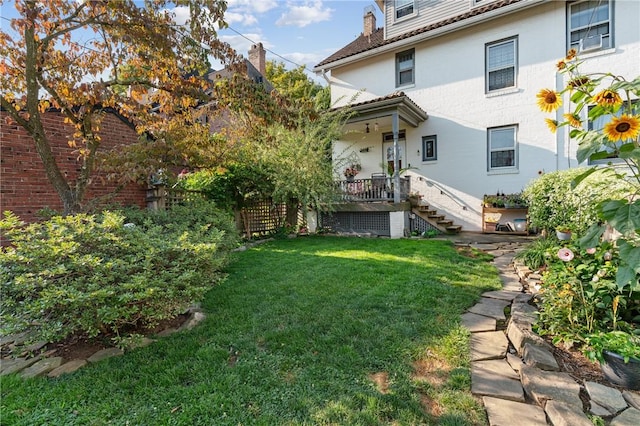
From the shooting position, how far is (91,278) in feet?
7.99

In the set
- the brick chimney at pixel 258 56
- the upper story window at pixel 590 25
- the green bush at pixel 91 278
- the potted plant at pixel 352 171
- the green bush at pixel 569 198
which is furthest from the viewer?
the brick chimney at pixel 258 56

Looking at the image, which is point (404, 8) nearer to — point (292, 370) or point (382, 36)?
point (382, 36)

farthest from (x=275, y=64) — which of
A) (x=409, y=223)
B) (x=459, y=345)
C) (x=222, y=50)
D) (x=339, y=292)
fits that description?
(x=459, y=345)

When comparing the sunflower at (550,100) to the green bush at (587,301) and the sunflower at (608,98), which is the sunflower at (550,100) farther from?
the green bush at (587,301)

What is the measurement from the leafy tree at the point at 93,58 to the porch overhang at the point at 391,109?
5.29 meters

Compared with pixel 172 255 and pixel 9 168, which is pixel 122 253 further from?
pixel 9 168

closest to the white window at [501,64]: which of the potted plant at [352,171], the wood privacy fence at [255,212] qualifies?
the potted plant at [352,171]

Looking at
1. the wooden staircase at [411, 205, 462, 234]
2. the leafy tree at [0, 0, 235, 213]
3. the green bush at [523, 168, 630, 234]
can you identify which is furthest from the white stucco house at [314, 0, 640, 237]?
the leafy tree at [0, 0, 235, 213]

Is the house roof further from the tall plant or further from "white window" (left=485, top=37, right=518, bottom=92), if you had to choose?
the tall plant

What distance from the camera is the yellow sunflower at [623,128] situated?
183 centimetres

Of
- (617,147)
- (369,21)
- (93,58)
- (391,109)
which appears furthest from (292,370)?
(369,21)

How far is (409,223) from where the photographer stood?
9164mm

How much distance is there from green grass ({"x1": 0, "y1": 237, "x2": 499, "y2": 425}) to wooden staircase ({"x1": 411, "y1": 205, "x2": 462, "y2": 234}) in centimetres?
553

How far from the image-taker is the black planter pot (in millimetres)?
1970
